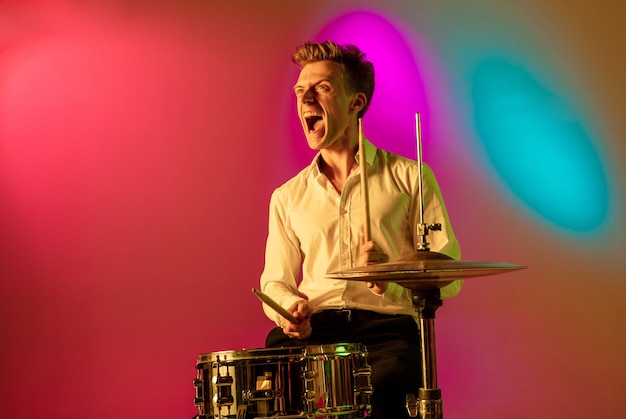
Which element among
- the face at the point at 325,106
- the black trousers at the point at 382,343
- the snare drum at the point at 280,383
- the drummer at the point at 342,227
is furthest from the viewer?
the face at the point at 325,106

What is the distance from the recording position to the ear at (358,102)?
2.84 m

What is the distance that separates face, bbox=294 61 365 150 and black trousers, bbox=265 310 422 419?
53cm

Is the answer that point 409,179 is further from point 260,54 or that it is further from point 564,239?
point 260,54

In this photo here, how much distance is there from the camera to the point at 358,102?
9.36ft

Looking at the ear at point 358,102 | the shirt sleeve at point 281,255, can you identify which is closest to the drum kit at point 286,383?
the shirt sleeve at point 281,255

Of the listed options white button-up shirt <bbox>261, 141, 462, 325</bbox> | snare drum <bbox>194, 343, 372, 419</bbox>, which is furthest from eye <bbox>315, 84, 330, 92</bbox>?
snare drum <bbox>194, 343, 372, 419</bbox>

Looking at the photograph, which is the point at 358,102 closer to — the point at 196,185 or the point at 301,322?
the point at 301,322

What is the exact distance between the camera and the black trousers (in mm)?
2410

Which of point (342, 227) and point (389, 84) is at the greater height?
point (389, 84)

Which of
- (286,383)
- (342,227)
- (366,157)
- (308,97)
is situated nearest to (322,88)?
(308,97)

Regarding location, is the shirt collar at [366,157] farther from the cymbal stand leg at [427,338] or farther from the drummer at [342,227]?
the cymbal stand leg at [427,338]

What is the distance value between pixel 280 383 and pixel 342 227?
2.20 ft

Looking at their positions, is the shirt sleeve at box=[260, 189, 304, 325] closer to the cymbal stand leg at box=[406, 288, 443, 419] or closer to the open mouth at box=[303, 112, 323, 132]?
the open mouth at box=[303, 112, 323, 132]

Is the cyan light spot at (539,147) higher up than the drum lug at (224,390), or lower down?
higher up
